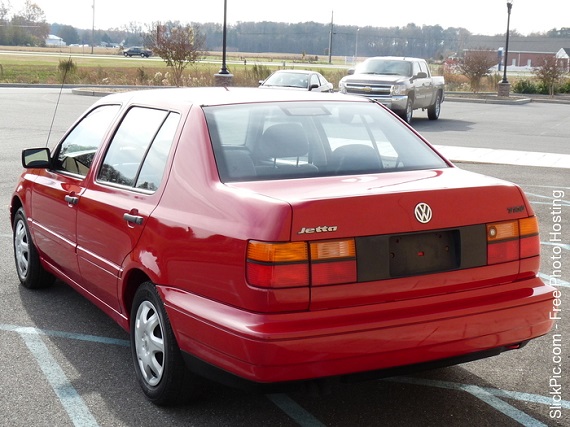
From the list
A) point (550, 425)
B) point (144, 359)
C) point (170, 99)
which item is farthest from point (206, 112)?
point (550, 425)

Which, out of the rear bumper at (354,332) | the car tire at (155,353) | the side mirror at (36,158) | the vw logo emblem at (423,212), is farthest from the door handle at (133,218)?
the side mirror at (36,158)

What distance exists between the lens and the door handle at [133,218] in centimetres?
456

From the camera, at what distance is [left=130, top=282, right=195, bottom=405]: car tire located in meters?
4.29

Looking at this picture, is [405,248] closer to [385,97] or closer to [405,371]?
[405,371]

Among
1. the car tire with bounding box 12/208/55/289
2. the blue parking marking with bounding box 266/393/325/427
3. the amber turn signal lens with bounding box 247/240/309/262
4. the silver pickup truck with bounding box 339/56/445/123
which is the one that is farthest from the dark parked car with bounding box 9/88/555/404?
the silver pickup truck with bounding box 339/56/445/123

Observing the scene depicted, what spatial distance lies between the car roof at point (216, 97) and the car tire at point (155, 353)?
1.08 m

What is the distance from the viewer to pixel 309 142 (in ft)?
15.7

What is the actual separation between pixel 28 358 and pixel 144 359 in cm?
103

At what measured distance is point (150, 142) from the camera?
4879 mm

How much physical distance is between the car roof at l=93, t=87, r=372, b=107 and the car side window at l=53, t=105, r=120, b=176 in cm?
20

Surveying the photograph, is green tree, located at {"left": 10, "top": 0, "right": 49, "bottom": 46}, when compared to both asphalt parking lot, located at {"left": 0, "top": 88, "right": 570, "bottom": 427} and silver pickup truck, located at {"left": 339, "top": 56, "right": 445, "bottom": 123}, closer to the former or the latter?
silver pickup truck, located at {"left": 339, "top": 56, "right": 445, "bottom": 123}

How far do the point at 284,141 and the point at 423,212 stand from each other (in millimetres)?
1020

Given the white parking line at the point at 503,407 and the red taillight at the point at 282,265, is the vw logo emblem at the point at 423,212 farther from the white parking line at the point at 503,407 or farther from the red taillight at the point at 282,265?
the white parking line at the point at 503,407

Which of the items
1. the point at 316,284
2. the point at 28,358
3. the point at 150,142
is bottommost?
the point at 28,358
